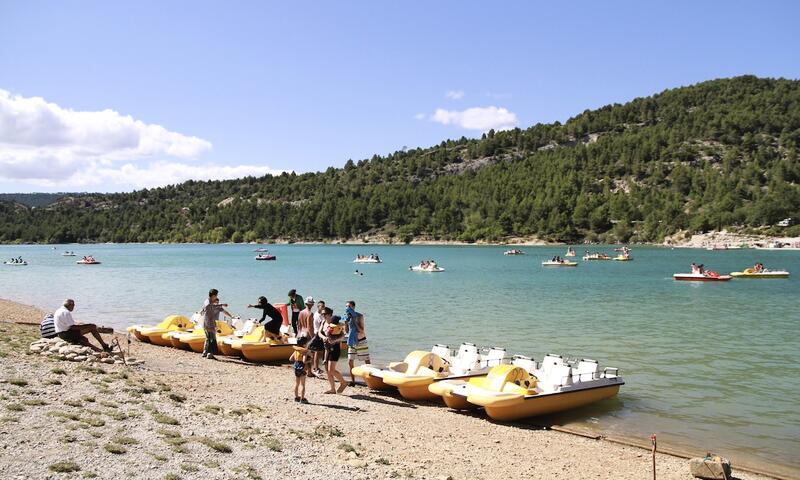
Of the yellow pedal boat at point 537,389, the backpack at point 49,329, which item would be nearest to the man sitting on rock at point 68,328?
the backpack at point 49,329

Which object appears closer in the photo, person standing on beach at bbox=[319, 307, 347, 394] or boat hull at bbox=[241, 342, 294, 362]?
person standing on beach at bbox=[319, 307, 347, 394]

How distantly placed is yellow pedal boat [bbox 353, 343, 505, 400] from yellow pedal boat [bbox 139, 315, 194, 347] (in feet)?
32.9

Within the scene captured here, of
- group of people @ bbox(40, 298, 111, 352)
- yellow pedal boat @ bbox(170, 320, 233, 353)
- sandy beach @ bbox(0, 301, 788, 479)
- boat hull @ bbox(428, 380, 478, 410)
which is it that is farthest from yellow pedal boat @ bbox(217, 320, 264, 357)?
boat hull @ bbox(428, 380, 478, 410)

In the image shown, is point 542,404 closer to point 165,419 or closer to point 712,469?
point 712,469

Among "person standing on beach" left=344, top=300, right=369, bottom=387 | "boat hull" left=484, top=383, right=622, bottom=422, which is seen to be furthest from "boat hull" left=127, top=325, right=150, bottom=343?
"boat hull" left=484, top=383, right=622, bottom=422

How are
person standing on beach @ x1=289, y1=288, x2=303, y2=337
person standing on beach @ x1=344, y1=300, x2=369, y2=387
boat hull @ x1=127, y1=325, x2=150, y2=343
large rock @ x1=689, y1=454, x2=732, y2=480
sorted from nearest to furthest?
large rock @ x1=689, y1=454, x2=732, y2=480
person standing on beach @ x1=344, y1=300, x2=369, y2=387
person standing on beach @ x1=289, y1=288, x2=303, y2=337
boat hull @ x1=127, y1=325, x2=150, y2=343

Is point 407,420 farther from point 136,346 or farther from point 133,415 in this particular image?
point 136,346

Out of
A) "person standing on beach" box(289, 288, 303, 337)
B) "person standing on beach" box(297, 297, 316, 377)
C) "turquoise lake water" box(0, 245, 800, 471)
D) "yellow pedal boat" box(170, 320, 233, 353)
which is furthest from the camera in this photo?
"yellow pedal boat" box(170, 320, 233, 353)

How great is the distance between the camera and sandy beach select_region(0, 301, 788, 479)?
27.3 feet

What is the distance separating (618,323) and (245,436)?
81.7 ft

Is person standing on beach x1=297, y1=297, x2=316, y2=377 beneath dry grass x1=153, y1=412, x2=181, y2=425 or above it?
above

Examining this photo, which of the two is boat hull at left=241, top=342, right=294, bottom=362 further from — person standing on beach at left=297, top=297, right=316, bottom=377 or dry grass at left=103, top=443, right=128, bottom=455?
dry grass at left=103, top=443, right=128, bottom=455

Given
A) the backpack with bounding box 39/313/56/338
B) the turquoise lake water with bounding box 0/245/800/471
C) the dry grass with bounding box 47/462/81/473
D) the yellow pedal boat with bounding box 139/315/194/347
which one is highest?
the backpack with bounding box 39/313/56/338

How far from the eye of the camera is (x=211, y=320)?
1936cm
